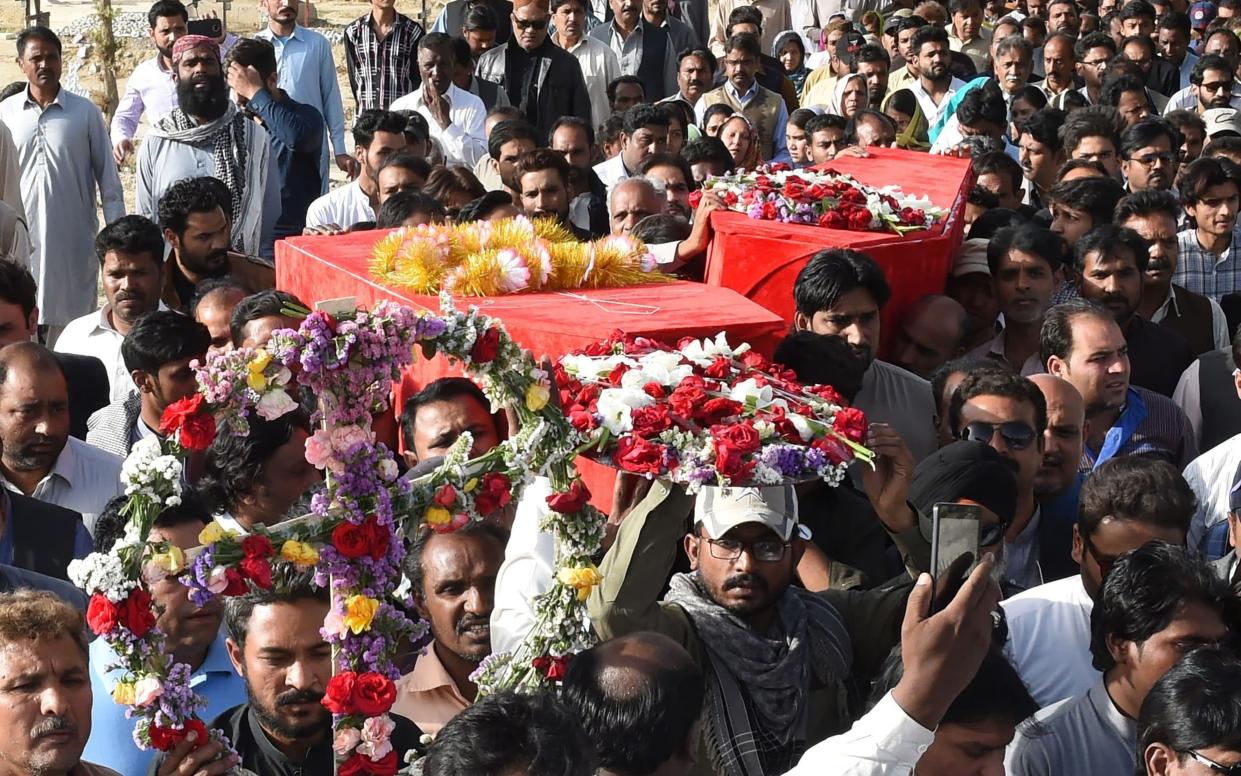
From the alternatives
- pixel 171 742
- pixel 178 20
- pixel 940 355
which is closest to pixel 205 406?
pixel 171 742

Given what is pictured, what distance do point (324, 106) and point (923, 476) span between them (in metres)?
7.09

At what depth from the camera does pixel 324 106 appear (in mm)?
10633

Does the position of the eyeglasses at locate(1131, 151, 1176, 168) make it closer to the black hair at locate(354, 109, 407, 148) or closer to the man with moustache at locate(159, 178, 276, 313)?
the black hair at locate(354, 109, 407, 148)

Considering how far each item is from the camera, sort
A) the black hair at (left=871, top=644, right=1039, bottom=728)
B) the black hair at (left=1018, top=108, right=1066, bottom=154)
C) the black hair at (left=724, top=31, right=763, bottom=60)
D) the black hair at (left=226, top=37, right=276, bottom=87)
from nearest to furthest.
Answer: the black hair at (left=871, top=644, right=1039, bottom=728) → the black hair at (left=226, top=37, right=276, bottom=87) → the black hair at (left=1018, top=108, right=1066, bottom=154) → the black hair at (left=724, top=31, right=763, bottom=60)

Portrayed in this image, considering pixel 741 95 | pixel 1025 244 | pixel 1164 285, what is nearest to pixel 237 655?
pixel 1025 244

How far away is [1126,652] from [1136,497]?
2.22ft

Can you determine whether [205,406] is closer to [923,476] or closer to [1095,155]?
[923,476]

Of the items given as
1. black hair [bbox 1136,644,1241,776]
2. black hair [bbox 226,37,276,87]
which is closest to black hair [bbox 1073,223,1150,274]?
black hair [bbox 1136,644,1241,776]

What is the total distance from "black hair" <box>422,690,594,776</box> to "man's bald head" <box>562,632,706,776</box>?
19 cm

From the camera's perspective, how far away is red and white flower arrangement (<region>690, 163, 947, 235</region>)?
21.5 feet

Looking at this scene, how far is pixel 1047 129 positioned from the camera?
9492 millimetres

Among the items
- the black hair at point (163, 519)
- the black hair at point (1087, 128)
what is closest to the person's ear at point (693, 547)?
the black hair at point (163, 519)

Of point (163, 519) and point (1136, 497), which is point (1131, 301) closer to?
point (1136, 497)

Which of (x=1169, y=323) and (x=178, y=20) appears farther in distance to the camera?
(x=178, y=20)
